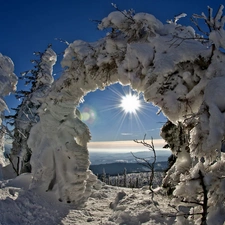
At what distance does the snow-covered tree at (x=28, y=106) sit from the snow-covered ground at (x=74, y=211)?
9.84 metres

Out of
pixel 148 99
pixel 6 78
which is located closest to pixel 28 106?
pixel 6 78

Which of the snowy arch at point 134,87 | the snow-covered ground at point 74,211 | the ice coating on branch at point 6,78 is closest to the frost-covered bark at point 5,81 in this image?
the ice coating on branch at point 6,78

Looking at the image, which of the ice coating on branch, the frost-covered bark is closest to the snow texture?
the frost-covered bark

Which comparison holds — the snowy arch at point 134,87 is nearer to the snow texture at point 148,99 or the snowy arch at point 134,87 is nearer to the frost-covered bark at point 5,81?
the snow texture at point 148,99

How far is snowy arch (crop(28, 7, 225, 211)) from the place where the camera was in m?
3.88

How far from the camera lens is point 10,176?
18141 millimetres

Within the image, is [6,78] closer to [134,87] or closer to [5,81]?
[5,81]

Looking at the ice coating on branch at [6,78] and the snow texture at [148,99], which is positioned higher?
the ice coating on branch at [6,78]

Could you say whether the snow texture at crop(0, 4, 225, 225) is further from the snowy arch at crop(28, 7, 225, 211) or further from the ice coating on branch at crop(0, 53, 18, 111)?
the ice coating on branch at crop(0, 53, 18, 111)

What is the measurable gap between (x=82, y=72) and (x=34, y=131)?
3.41 m

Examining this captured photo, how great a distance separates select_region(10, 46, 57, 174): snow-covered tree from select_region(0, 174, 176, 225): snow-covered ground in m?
9.84

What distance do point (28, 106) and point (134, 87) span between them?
15.7 meters

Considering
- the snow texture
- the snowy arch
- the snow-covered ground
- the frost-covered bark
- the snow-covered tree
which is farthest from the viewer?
the snow-covered tree

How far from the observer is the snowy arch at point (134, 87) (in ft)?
12.7
